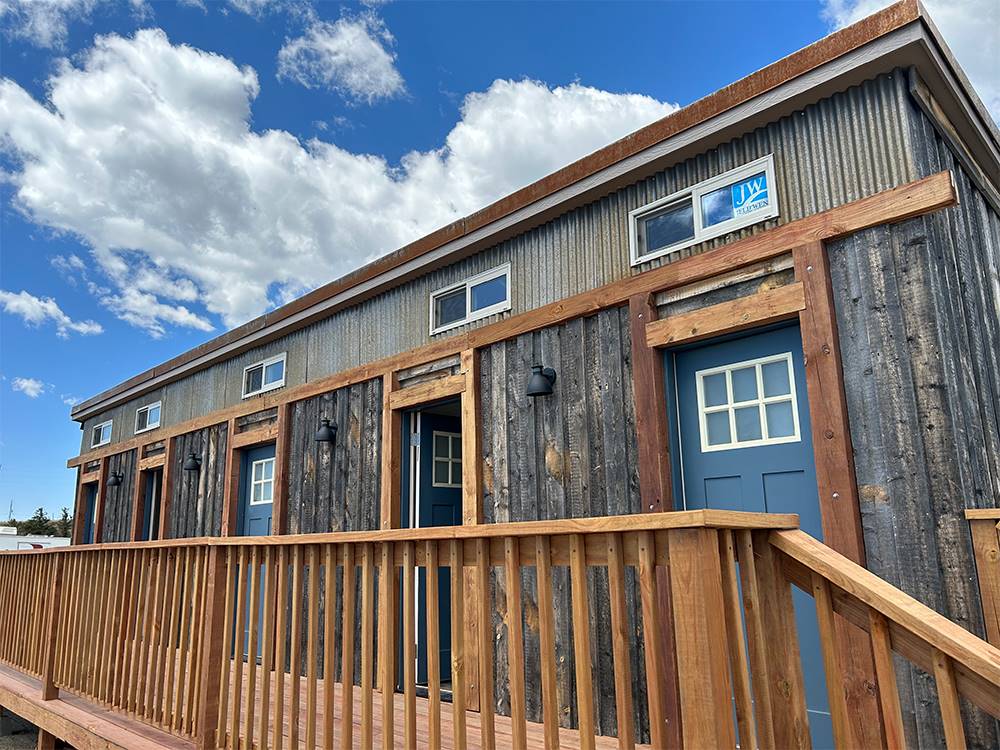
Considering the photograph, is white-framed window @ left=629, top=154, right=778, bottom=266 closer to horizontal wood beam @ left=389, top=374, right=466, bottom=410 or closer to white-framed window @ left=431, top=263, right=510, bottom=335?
white-framed window @ left=431, top=263, right=510, bottom=335

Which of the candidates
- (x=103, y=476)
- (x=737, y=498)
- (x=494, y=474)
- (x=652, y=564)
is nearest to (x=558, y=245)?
(x=494, y=474)

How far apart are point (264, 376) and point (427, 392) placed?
2641mm

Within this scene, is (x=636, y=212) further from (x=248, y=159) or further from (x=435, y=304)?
(x=248, y=159)

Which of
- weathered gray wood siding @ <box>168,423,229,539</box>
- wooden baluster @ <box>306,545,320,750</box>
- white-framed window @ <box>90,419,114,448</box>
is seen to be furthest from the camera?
white-framed window @ <box>90,419,114,448</box>

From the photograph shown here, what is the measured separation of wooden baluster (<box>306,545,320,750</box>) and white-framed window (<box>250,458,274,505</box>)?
435 cm

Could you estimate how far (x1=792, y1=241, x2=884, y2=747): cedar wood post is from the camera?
111 inches

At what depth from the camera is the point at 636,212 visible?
4.02 meters

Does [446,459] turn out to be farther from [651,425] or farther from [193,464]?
[193,464]

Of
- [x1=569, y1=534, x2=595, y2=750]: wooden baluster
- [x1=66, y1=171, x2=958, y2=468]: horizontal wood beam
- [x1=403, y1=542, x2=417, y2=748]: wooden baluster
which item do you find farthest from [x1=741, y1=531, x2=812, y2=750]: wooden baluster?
[x1=66, y1=171, x2=958, y2=468]: horizontal wood beam

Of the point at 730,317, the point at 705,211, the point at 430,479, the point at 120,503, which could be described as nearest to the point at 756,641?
the point at 730,317

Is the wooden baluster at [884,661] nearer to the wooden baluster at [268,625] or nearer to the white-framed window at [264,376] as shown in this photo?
the wooden baluster at [268,625]

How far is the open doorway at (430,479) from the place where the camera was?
17.2ft

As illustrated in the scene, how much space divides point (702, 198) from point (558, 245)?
101 centimetres

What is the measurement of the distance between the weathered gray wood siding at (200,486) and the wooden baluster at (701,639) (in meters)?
6.43
